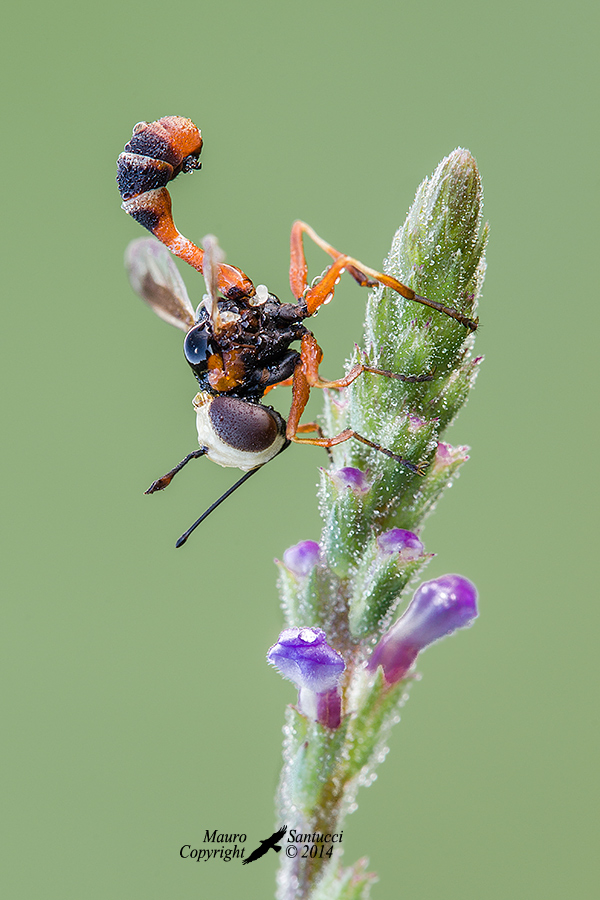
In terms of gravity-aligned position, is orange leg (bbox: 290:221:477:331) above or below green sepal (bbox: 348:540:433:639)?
above

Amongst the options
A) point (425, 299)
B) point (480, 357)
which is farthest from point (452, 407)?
point (425, 299)

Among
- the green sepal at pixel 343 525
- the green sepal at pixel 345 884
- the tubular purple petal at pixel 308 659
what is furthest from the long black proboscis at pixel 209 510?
the green sepal at pixel 345 884

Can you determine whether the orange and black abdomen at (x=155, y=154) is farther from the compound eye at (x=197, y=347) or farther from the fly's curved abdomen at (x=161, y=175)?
the compound eye at (x=197, y=347)

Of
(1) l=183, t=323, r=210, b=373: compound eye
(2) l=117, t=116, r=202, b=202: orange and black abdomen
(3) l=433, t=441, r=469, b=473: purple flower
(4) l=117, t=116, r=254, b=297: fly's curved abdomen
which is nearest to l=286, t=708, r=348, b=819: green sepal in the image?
(3) l=433, t=441, r=469, b=473: purple flower

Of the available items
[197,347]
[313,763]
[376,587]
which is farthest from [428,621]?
[197,347]

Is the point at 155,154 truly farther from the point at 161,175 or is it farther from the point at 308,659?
the point at 308,659

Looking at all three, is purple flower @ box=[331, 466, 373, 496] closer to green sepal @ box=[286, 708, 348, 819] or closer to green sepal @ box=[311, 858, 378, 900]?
green sepal @ box=[286, 708, 348, 819]
